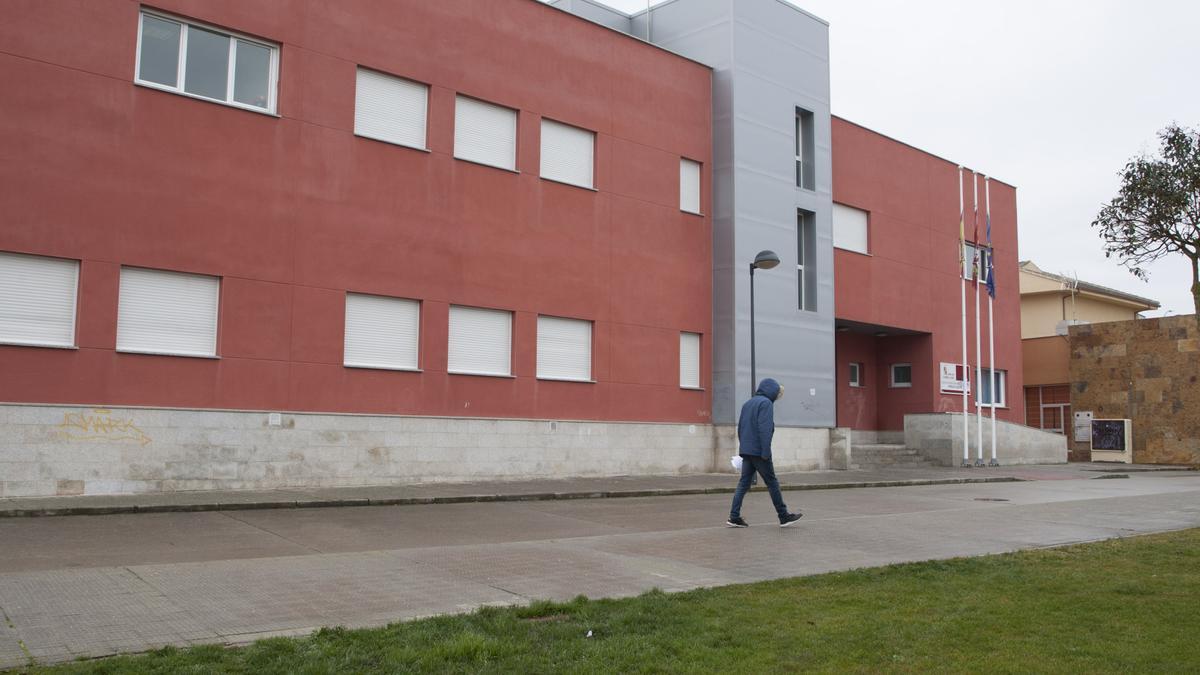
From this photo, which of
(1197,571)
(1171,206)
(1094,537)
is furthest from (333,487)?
(1171,206)

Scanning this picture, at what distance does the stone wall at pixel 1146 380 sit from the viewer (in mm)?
35312

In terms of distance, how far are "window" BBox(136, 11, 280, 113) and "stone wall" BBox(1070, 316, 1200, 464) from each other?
1287 inches

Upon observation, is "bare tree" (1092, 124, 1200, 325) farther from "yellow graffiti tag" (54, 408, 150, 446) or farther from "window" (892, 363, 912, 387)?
"yellow graffiti tag" (54, 408, 150, 446)

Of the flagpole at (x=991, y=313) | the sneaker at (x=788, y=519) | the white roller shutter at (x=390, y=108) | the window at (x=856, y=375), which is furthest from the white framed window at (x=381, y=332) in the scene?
the flagpole at (x=991, y=313)

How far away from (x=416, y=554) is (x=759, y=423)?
16.7ft

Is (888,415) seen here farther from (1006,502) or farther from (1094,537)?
(1094,537)

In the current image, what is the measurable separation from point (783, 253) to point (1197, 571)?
18.0 meters

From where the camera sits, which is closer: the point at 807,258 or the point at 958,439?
the point at 807,258

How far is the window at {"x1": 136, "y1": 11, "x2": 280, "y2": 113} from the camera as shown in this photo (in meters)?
16.1

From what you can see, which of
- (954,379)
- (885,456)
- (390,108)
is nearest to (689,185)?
(390,108)

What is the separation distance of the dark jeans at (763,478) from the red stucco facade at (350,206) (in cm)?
787

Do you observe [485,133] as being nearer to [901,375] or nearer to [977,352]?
[901,375]

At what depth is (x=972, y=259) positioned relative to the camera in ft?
112

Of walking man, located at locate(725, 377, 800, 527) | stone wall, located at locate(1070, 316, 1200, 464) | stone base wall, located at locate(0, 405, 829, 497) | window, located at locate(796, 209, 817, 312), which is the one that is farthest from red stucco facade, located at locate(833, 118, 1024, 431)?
walking man, located at locate(725, 377, 800, 527)
